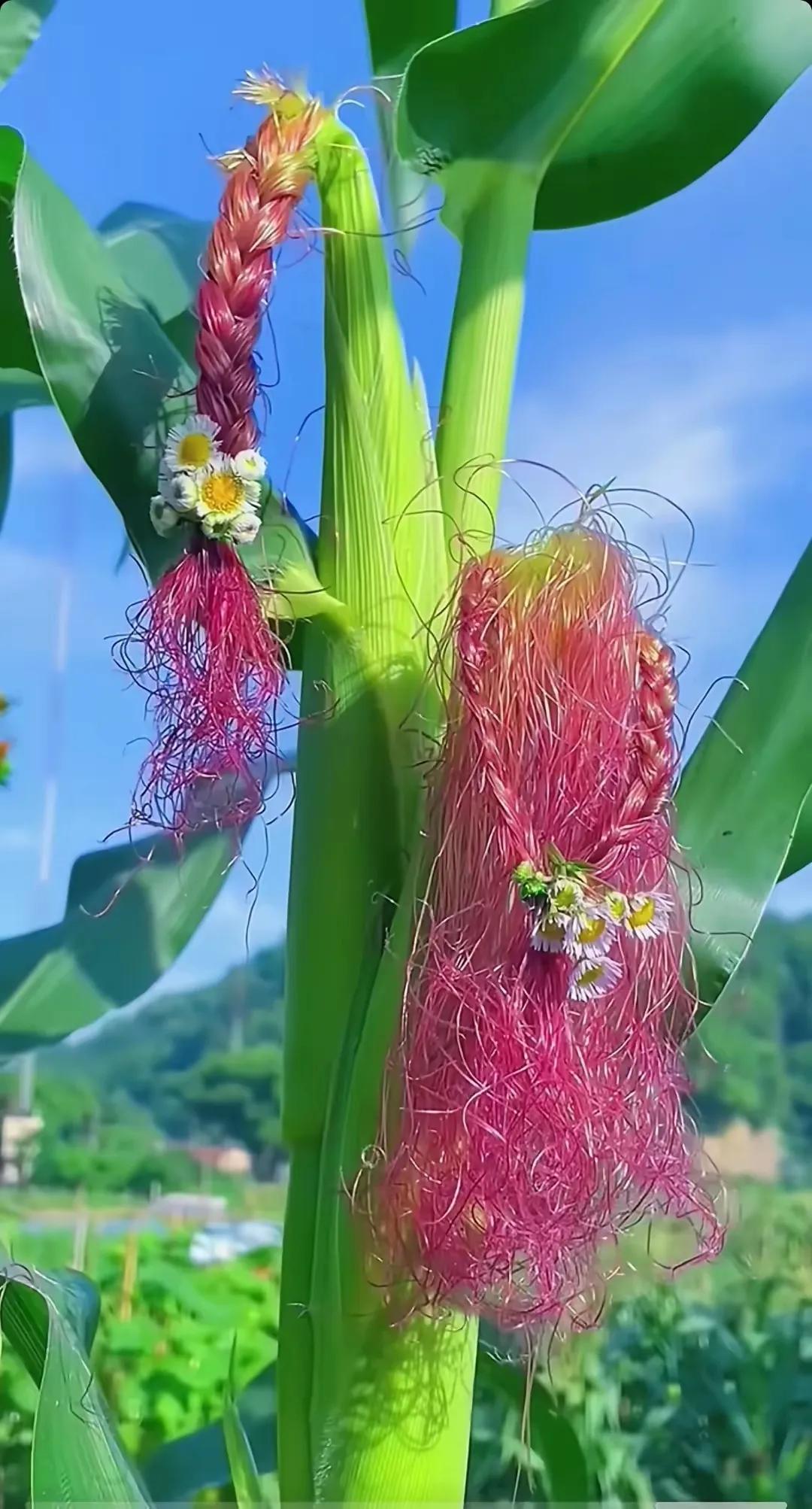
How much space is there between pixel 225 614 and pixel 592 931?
5.9 inches

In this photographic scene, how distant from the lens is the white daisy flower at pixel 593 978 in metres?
0.36

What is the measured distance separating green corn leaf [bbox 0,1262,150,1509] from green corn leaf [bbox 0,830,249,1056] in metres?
0.16

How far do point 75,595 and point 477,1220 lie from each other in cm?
44

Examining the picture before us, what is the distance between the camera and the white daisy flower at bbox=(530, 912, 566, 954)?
1.15 feet

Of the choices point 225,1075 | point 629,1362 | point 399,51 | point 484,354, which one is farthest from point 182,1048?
point 399,51

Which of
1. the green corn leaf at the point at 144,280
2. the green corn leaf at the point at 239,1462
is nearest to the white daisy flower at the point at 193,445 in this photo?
the green corn leaf at the point at 144,280

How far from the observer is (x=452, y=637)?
387 mm

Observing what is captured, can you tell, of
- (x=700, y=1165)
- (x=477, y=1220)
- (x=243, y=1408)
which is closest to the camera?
(x=477, y=1220)

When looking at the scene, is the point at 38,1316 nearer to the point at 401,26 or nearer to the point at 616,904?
the point at 616,904

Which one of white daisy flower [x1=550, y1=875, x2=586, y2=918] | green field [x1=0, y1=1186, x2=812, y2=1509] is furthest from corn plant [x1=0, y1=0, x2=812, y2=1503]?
green field [x1=0, y1=1186, x2=812, y2=1509]

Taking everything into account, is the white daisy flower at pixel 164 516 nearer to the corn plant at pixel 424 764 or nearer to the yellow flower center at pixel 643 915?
the corn plant at pixel 424 764

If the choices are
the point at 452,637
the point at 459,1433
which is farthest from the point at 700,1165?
the point at 452,637

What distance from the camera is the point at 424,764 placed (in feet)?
1.31

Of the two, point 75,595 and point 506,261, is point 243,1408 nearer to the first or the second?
point 75,595
